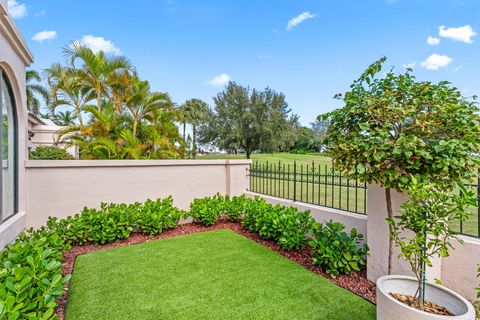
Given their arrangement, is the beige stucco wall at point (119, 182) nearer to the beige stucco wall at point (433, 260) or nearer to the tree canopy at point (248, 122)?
the beige stucco wall at point (433, 260)


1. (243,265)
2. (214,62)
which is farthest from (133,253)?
(214,62)

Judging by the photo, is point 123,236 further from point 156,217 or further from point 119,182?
point 119,182

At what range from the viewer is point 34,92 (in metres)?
19.4

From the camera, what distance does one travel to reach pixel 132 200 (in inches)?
230

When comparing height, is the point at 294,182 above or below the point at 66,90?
below

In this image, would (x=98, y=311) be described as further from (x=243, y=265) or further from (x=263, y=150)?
(x=263, y=150)

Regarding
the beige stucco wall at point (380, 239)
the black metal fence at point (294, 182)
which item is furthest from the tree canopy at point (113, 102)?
the beige stucco wall at point (380, 239)

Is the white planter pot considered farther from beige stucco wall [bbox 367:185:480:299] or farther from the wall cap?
the wall cap

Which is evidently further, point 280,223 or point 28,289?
point 280,223

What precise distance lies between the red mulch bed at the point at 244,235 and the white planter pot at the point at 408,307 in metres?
0.69

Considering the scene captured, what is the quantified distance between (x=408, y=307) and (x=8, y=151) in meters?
5.66

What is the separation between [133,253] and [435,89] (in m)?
4.92

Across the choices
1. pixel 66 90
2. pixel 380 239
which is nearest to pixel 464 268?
pixel 380 239

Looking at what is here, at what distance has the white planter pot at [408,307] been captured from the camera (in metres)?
1.79
